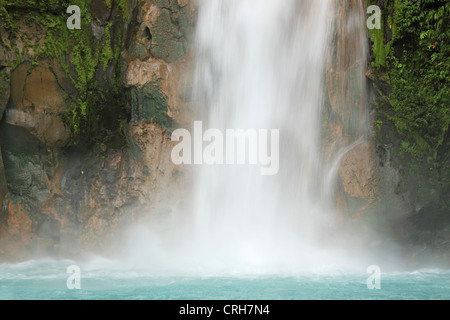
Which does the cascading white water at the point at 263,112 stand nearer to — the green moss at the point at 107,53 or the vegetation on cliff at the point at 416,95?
the vegetation on cliff at the point at 416,95

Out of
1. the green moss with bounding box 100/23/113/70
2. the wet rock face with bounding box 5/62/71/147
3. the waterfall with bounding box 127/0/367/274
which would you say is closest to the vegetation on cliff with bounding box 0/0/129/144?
the green moss with bounding box 100/23/113/70

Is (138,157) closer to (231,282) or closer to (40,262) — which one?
(40,262)

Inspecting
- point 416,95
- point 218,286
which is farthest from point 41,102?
point 416,95

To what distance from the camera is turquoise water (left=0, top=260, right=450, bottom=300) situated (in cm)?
732

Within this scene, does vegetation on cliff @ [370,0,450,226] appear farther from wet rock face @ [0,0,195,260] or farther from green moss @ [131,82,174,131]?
green moss @ [131,82,174,131]

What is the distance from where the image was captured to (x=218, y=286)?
7.86 m

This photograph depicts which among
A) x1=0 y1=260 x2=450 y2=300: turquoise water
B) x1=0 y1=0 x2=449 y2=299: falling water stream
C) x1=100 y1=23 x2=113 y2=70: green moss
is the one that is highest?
x1=100 y1=23 x2=113 y2=70: green moss

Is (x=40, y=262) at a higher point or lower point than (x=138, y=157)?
lower

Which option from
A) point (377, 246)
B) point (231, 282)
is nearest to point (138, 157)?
point (231, 282)

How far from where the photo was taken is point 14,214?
34.2ft

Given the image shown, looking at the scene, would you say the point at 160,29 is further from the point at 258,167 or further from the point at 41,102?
the point at 258,167

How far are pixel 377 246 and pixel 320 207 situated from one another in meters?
1.34

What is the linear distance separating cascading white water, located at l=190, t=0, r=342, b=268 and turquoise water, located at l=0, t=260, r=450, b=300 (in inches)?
66.5

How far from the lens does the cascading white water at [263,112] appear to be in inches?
402
